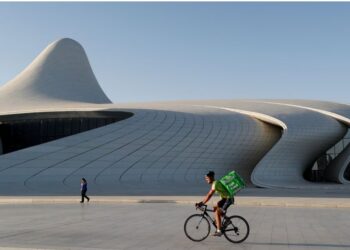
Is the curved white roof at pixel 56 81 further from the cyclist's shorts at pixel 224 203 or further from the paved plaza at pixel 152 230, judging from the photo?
the cyclist's shorts at pixel 224 203

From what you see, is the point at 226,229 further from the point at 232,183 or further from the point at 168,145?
the point at 168,145

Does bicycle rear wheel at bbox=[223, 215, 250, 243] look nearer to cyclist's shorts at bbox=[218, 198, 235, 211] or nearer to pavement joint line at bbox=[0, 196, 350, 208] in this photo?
cyclist's shorts at bbox=[218, 198, 235, 211]

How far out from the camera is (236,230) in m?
7.79

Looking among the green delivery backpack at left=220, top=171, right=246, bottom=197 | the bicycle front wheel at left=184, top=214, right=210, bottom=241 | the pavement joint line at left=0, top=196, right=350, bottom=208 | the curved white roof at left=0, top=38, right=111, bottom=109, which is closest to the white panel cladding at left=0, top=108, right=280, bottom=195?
the pavement joint line at left=0, top=196, right=350, bottom=208

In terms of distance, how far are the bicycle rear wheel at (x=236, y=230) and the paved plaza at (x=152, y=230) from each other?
0.48 ft

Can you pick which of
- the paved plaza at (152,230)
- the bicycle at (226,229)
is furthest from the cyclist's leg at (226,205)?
the paved plaza at (152,230)

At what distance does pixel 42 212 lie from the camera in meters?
12.8

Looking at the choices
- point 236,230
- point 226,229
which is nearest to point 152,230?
point 226,229

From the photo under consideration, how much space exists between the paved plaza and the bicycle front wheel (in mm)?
139

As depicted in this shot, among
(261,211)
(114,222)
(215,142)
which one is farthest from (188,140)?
(114,222)

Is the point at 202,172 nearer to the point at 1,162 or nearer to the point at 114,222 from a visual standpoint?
the point at 1,162

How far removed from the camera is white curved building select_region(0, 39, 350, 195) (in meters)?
24.1

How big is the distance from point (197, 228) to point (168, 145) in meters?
20.0

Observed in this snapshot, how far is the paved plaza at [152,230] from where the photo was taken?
24.0 ft
